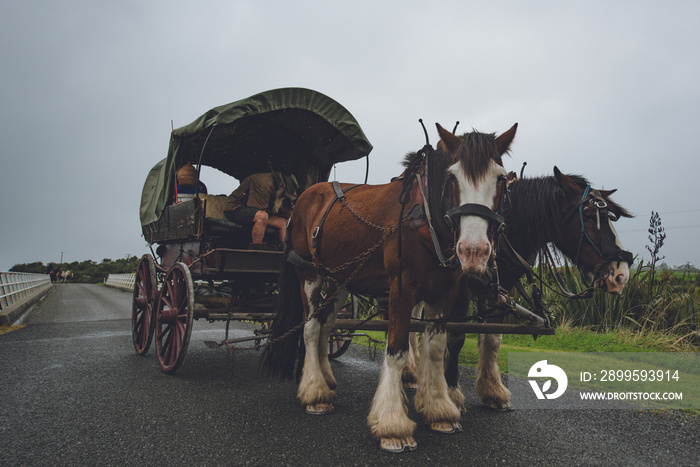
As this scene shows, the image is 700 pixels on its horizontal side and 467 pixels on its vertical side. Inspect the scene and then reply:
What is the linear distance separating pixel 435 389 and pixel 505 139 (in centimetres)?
189

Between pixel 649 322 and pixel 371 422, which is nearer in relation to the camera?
pixel 371 422

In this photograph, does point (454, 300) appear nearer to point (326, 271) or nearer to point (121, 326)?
point (326, 271)

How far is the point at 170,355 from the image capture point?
4621 millimetres

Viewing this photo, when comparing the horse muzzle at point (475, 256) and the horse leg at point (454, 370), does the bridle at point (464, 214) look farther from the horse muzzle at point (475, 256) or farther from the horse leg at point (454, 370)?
the horse leg at point (454, 370)

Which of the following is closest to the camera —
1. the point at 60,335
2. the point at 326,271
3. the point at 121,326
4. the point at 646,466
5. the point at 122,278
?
the point at 646,466

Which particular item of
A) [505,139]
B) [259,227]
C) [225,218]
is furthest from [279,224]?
[505,139]

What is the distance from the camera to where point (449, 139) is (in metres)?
2.83

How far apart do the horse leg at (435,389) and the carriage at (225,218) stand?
67 cm

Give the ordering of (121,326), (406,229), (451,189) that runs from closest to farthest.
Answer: (451,189), (406,229), (121,326)

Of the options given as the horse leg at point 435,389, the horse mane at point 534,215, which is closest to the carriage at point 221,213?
the horse leg at point 435,389

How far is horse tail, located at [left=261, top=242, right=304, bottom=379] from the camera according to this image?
13.5 ft

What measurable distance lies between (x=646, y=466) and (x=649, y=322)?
196 inches

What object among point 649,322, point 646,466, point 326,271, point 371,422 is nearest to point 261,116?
point 326,271

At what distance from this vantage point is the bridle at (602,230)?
313 centimetres
